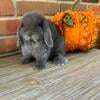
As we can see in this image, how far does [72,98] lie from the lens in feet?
2.35

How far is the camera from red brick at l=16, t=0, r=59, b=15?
1.20m

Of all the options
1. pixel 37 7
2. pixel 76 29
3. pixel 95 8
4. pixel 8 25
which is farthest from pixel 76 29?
pixel 95 8

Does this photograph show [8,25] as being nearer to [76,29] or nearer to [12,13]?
[12,13]

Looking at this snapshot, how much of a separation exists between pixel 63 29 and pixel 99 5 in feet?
2.19

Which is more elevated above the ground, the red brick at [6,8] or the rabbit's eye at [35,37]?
the red brick at [6,8]

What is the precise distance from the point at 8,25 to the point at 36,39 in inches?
11.2

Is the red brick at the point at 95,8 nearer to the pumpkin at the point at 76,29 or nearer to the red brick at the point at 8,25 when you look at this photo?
the pumpkin at the point at 76,29

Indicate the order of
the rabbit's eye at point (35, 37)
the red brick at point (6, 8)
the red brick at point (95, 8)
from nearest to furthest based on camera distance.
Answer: the rabbit's eye at point (35, 37) → the red brick at point (6, 8) → the red brick at point (95, 8)

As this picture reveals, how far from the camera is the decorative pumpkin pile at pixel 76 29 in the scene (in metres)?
1.20

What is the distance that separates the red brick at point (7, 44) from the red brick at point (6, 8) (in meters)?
0.12

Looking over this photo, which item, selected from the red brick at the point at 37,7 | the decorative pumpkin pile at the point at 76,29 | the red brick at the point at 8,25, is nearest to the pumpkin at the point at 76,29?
the decorative pumpkin pile at the point at 76,29

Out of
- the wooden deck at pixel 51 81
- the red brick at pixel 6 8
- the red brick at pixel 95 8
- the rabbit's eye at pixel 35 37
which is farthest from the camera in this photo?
the red brick at pixel 95 8

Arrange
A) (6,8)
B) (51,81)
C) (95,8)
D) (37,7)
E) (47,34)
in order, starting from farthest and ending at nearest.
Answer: (95,8), (37,7), (6,8), (47,34), (51,81)

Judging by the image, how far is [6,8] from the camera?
3.73ft
